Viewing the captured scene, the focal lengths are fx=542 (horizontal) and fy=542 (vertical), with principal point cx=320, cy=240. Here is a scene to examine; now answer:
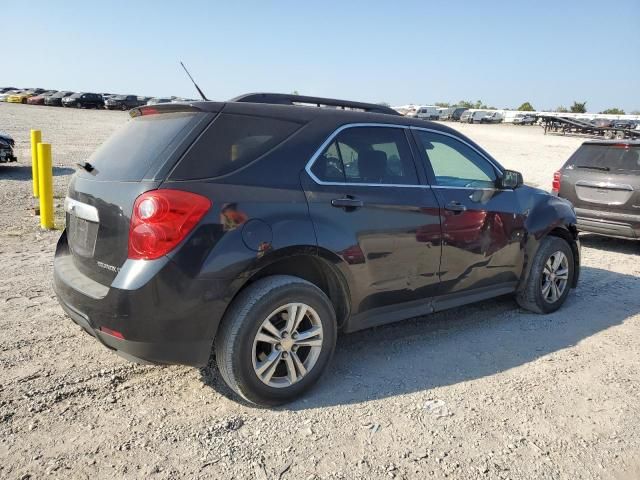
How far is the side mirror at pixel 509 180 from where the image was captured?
15.2ft

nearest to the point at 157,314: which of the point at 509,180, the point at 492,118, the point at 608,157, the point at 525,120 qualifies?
the point at 509,180

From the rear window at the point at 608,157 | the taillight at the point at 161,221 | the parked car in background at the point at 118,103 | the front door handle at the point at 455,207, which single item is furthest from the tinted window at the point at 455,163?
the parked car in background at the point at 118,103

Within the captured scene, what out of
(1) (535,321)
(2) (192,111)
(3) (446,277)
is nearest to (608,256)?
(1) (535,321)

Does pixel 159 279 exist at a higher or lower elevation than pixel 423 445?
higher

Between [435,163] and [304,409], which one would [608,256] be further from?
[304,409]

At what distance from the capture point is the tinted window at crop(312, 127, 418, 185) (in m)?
3.49

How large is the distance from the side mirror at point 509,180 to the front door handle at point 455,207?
2.18 feet

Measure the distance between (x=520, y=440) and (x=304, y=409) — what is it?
4.07 ft

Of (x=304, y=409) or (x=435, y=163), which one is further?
(x=435, y=163)

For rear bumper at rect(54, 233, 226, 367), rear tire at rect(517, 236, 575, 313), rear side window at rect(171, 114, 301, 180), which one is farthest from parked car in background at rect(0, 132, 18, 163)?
rear tire at rect(517, 236, 575, 313)

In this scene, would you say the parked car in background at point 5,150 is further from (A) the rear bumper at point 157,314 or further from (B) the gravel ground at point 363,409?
(A) the rear bumper at point 157,314

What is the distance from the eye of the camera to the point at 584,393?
141 inches

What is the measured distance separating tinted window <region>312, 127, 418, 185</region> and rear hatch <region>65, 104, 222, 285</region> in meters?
0.82

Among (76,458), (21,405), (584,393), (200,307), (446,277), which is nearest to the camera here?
(76,458)
